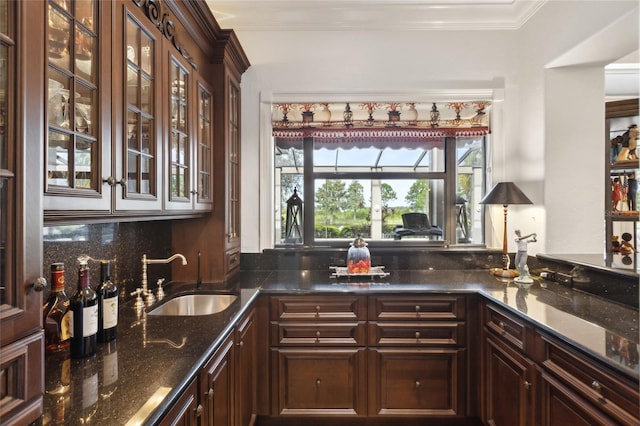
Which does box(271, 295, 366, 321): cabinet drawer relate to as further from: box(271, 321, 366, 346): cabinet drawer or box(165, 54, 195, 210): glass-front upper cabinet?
Answer: box(165, 54, 195, 210): glass-front upper cabinet

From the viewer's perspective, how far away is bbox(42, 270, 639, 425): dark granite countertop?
2.99 ft

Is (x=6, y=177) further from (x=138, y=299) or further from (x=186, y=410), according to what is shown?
(x=138, y=299)

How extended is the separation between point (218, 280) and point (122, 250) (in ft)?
2.20

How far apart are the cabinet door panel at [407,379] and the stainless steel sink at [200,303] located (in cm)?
94

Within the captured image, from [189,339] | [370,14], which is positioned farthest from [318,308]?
[370,14]

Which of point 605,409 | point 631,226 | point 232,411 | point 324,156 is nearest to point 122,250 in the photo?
point 232,411

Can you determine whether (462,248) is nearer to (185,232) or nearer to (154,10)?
(185,232)

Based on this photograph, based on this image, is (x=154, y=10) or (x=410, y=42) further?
(x=410, y=42)

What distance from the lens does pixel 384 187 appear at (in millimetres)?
3012

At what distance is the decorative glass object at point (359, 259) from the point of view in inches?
101

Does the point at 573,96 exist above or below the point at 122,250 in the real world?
above

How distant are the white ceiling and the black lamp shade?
129 cm

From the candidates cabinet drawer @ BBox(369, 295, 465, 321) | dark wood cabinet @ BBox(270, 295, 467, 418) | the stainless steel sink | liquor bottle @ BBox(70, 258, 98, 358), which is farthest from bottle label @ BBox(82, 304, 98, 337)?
cabinet drawer @ BBox(369, 295, 465, 321)

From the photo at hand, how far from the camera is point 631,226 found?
336 cm
